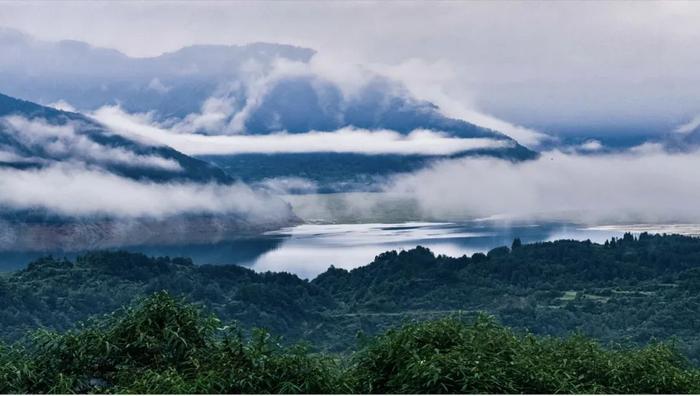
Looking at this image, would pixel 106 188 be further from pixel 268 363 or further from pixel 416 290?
pixel 268 363

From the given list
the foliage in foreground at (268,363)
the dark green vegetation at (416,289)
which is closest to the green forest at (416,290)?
the dark green vegetation at (416,289)

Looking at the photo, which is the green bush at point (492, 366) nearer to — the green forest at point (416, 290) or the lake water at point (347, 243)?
the green forest at point (416, 290)

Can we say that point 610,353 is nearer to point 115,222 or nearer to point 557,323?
point 557,323

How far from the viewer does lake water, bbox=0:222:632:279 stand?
172 ft

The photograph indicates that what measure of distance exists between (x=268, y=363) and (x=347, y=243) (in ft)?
167

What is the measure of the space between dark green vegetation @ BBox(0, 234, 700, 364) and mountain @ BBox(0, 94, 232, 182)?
42.8 ft

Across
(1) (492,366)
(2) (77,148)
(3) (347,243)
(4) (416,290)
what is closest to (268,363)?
(1) (492,366)

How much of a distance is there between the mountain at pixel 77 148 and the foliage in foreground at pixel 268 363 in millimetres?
54334

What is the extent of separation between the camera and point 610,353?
566cm

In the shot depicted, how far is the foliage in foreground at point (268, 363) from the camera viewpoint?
431cm

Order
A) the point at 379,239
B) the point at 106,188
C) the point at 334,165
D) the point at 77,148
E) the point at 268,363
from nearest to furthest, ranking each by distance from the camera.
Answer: the point at 268,363, the point at 379,239, the point at 77,148, the point at 106,188, the point at 334,165

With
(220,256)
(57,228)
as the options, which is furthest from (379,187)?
(57,228)

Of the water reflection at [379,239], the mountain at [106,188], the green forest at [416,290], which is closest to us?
the green forest at [416,290]

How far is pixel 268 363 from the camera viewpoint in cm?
452
